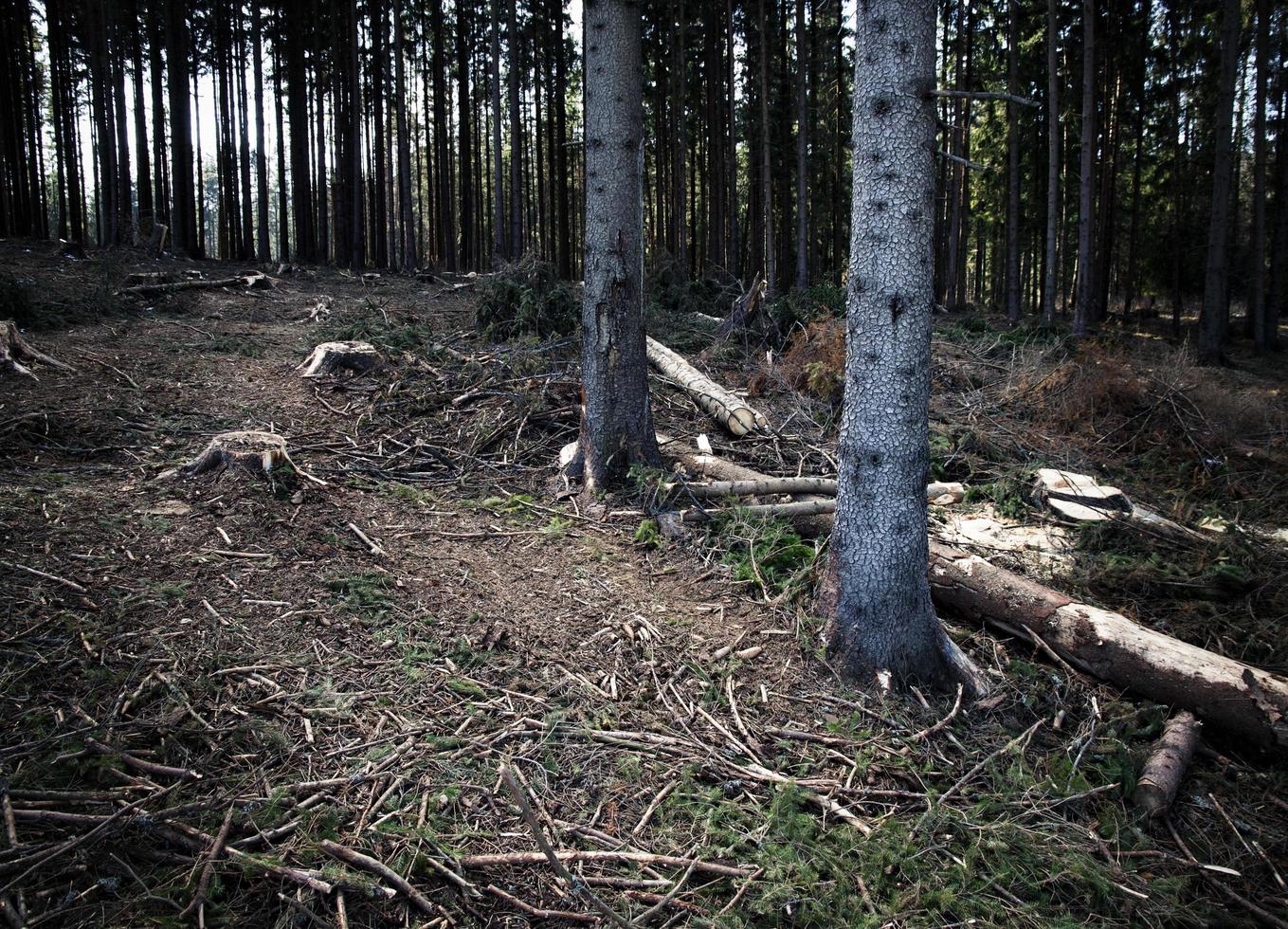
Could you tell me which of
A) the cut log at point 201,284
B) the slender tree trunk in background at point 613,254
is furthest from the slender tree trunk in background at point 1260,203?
the cut log at point 201,284

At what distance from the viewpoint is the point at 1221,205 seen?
14742mm

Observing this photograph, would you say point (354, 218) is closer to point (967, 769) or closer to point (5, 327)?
point (5, 327)

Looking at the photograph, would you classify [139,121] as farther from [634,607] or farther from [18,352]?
[634,607]

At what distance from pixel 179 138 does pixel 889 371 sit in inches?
992

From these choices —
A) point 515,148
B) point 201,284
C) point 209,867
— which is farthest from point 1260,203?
point 201,284

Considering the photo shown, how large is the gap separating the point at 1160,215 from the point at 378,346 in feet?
94.8

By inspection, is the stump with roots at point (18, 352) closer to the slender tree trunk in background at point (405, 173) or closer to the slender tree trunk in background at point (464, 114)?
the slender tree trunk in background at point (405, 173)

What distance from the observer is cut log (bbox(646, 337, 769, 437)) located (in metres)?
7.65

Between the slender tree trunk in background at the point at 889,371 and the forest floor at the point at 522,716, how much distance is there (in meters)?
0.30

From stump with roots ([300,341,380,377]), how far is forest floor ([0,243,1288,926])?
1682 millimetres

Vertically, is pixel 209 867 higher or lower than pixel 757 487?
lower

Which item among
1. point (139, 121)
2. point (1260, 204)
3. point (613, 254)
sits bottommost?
point (613, 254)

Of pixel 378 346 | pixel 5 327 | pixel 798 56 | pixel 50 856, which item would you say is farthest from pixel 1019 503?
pixel 798 56

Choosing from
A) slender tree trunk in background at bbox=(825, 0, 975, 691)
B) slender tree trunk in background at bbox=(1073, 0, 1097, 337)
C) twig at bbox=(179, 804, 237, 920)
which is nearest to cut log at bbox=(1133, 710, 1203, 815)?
slender tree trunk in background at bbox=(825, 0, 975, 691)
